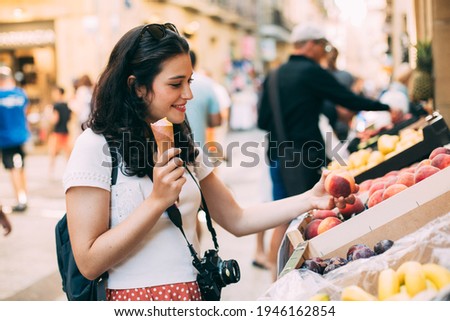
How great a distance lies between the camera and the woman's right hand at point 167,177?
2.12 meters

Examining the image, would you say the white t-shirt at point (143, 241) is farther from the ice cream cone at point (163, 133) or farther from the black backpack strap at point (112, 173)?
the ice cream cone at point (163, 133)

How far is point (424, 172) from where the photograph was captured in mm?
3002

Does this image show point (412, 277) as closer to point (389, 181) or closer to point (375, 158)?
point (389, 181)

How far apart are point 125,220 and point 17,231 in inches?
242

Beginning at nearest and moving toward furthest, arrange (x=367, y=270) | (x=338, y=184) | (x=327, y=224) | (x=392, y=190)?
(x=367, y=270) < (x=338, y=184) < (x=327, y=224) < (x=392, y=190)

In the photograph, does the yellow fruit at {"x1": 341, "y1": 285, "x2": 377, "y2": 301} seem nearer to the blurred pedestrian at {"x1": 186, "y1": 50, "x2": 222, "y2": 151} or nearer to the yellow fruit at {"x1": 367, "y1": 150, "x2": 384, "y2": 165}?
the yellow fruit at {"x1": 367, "y1": 150, "x2": 384, "y2": 165}

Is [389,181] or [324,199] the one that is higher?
[324,199]

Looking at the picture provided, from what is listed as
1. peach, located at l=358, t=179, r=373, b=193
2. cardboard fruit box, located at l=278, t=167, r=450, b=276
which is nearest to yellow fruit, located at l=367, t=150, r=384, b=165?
peach, located at l=358, t=179, r=373, b=193

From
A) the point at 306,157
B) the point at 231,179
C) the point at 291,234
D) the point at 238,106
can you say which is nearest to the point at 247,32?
the point at 238,106

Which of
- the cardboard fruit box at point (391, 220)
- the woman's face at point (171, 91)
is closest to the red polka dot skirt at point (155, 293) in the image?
the cardboard fruit box at point (391, 220)

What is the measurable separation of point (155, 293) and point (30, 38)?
726 inches

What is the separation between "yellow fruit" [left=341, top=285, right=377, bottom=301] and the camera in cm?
191

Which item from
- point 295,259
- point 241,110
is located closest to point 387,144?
point 295,259

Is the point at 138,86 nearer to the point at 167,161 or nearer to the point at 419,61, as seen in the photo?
the point at 167,161
